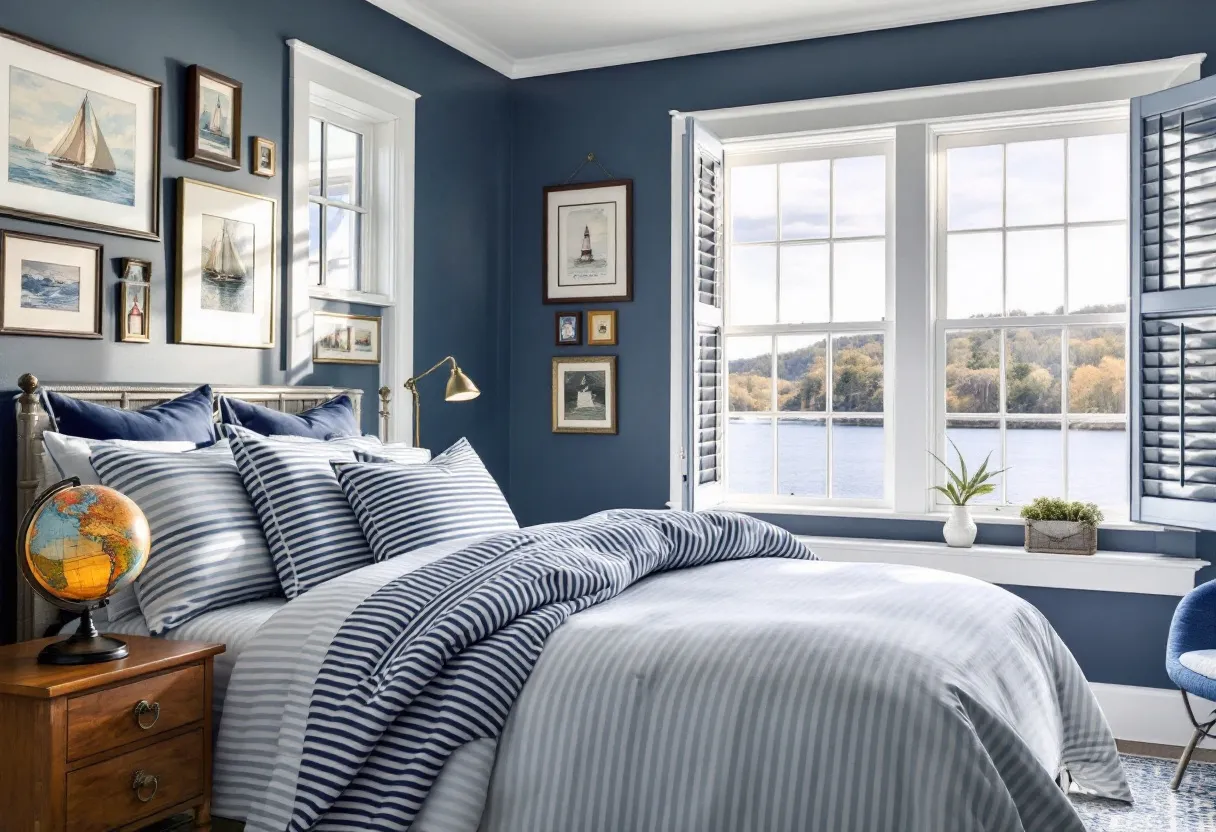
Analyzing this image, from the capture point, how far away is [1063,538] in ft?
13.6

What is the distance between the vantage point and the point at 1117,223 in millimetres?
4316

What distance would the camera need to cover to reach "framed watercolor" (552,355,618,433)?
501cm

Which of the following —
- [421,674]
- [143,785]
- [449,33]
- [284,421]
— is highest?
[449,33]

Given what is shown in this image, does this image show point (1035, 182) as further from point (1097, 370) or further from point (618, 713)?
point (618, 713)

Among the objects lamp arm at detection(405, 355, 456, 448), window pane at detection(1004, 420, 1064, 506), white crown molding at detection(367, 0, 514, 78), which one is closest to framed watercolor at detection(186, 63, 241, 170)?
white crown molding at detection(367, 0, 514, 78)

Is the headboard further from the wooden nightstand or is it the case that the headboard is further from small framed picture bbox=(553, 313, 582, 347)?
small framed picture bbox=(553, 313, 582, 347)

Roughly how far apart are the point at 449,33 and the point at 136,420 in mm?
2571

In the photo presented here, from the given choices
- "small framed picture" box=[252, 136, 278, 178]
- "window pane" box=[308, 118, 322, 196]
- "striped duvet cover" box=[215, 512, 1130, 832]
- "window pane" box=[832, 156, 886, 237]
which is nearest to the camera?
"striped duvet cover" box=[215, 512, 1130, 832]

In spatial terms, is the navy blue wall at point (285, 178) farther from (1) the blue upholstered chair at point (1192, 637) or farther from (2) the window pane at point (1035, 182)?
(1) the blue upholstered chair at point (1192, 637)

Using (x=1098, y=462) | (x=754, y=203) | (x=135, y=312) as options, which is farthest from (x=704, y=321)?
(x=135, y=312)

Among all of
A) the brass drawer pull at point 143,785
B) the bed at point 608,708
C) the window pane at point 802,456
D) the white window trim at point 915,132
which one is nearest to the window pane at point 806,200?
the white window trim at point 915,132

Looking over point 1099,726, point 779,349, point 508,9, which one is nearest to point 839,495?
point 779,349

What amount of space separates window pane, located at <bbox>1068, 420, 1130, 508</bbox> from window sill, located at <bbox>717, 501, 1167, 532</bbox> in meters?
0.12

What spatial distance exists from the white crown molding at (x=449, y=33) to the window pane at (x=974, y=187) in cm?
213
